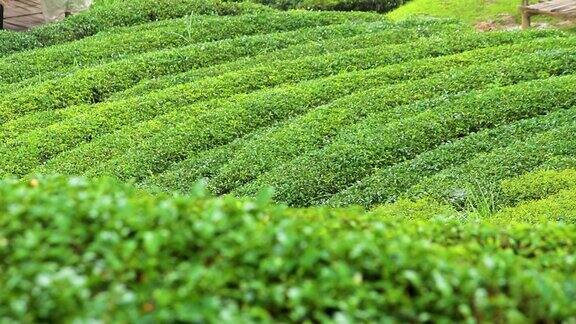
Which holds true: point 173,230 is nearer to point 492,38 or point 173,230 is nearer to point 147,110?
point 147,110

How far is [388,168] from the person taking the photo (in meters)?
13.1

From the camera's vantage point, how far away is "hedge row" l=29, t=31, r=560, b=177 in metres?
14.7

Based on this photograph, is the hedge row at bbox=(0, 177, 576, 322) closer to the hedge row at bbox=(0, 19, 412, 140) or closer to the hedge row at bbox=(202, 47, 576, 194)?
the hedge row at bbox=(202, 47, 576, 194)

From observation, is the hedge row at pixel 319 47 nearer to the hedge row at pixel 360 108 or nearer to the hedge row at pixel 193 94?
the hedge row at pixel 193 94

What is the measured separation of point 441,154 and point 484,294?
9662 mm

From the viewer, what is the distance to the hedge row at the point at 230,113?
48.3ft

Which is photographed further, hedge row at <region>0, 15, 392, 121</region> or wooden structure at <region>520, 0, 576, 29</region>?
wooden structure at <region>520, 0, 576, 29</region>

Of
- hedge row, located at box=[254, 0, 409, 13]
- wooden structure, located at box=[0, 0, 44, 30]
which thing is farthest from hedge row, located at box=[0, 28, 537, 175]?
hedge row, located at box=[254, 0, 409, 13]

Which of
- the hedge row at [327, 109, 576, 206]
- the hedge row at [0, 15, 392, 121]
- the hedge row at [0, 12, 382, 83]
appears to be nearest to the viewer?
the hedge row at [327, 109, 576, 206]

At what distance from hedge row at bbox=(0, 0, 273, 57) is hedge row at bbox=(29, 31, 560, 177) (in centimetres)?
752

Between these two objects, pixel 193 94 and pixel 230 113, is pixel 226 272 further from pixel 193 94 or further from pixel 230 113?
pixel 193 94

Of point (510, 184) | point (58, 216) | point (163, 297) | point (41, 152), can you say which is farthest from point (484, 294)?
point (41, 152)

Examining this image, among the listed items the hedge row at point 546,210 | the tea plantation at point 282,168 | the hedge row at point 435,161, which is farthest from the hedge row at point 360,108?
the hedge row at point 546,210

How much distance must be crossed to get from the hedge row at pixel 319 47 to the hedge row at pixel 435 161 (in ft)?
21.6
